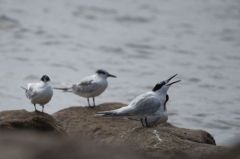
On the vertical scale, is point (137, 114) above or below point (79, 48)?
below

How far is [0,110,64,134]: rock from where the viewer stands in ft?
29.9

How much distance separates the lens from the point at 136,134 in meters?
9.68

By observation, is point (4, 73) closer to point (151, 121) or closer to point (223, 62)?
point (223, 62)

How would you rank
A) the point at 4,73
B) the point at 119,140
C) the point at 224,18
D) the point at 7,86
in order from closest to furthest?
the point at 119,140 < the point at 7,86 < the point at 4,73 < the point at 224,18

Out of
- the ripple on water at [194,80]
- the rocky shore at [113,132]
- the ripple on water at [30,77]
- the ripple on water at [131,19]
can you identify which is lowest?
the rocky shore at [113,132]

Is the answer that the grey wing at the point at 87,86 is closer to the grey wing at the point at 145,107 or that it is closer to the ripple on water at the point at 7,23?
the grey wing at the point at 145,107

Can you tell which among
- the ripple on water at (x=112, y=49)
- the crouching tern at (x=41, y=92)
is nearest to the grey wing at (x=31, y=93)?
the crouching tern at (x=41, y=92)

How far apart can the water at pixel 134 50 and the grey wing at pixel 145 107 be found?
3.84m

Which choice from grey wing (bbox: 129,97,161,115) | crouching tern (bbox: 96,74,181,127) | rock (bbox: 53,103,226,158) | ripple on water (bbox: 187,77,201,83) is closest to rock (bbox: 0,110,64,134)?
rock (bbox: 53,103,226,158)

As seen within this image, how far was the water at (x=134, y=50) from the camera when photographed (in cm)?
1611

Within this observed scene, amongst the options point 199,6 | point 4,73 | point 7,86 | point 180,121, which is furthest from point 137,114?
point 199,6

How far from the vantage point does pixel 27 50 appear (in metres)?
20.3

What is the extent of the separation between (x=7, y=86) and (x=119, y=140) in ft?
24.3

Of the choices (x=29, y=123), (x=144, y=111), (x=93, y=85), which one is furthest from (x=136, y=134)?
(x=93, y=85)
